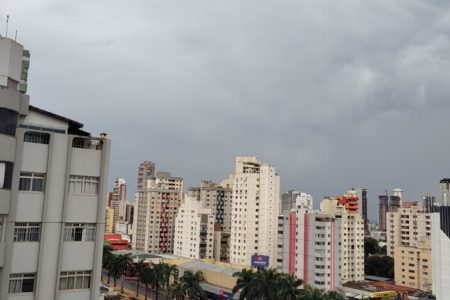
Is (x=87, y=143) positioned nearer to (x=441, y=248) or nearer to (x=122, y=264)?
(x=441, y=248)

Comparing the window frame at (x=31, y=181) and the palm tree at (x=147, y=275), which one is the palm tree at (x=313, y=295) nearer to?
the palm tree at (x=147, y=275)

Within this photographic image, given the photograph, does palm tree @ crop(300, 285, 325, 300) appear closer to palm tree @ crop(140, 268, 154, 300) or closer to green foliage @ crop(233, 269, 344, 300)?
green foliage @ crop(233, 269, 344, 300)

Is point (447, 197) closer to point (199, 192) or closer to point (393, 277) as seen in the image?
point (393, 277)

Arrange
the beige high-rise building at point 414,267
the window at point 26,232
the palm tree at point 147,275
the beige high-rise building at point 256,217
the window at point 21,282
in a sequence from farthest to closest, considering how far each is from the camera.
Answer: the beige high-rise building at point 256,217 → the beige high-rise building at point 414,267 → the palm tree at point 147,275 → the window at point 26,232 → the window at point 21,282

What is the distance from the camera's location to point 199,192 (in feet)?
573

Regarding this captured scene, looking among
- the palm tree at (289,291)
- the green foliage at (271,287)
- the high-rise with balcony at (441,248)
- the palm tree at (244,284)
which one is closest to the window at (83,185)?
the green foliage at (271,287)

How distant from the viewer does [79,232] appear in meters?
18.8

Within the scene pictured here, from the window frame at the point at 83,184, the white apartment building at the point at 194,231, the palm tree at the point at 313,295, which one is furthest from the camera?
the white apartment building at the point at 194,231

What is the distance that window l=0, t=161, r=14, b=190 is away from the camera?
16.8 metres

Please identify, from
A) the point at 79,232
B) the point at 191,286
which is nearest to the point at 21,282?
the point at 79,232

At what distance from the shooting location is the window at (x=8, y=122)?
54.9 feet

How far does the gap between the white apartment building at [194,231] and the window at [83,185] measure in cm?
11728

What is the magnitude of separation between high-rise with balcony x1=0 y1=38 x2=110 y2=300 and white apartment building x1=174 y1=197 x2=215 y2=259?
117289 mm

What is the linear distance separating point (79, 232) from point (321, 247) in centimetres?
8426
